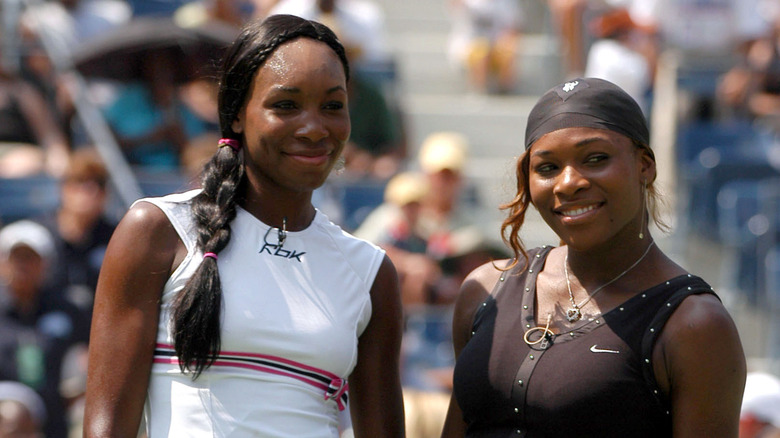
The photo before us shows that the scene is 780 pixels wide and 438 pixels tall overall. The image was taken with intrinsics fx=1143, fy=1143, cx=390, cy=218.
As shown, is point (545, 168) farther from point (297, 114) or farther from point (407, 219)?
point (407, 219)

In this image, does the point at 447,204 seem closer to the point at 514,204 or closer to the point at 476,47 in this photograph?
the point at 476,47

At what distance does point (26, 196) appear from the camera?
23.2 ft

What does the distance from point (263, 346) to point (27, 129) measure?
18.1 ft

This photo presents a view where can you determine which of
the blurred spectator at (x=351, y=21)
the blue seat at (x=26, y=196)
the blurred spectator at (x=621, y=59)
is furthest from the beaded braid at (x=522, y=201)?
the blurred spectator at (x=621, y=59)

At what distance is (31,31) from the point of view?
8500 millimetres

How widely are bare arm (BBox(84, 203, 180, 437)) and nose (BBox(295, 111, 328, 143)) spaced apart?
0.40m

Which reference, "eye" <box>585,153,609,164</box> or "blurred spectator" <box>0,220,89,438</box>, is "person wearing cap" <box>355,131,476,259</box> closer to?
"blurred spectator" <box>0,220,89,438</box>

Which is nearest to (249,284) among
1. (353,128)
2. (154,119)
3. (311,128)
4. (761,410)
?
(311,128)

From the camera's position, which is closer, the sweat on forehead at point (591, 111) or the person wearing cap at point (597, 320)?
the person wearing cap at point (597, 320)

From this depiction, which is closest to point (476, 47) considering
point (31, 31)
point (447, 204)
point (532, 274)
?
point (447, 204)

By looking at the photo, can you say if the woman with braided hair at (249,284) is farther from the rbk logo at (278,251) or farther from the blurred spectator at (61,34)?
the blurred spectator at (61,34)

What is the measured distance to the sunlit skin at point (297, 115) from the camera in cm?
263

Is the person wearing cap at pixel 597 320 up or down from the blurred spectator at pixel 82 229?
up

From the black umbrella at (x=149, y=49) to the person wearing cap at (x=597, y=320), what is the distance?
5050 mm
